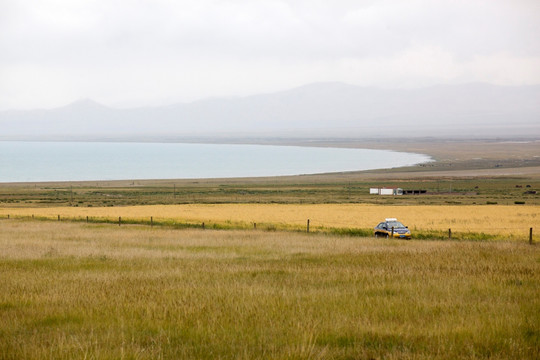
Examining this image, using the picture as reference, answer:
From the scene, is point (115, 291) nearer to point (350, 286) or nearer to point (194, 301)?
point (194, 301)

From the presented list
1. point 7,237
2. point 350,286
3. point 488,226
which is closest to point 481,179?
point 488,226

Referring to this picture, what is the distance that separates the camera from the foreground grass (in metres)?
8.40

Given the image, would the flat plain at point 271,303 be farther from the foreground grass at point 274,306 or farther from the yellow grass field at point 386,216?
the yellow grass field at point 386,216

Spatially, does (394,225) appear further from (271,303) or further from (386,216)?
(386,216)

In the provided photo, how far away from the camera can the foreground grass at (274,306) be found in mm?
8398

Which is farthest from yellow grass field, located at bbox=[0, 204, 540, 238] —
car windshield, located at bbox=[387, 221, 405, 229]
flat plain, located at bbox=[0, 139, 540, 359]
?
flat plain, located at bbox=[0, 139, 540, 359]

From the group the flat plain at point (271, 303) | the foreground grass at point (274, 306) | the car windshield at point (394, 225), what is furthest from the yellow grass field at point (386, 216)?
the foreground grass at point (274, 306)

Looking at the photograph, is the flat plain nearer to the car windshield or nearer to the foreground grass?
the foreground grass

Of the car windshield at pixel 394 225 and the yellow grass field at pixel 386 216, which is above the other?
the car windshield at pixel 394 225

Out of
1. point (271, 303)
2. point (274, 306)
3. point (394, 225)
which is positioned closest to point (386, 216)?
point (394, 225)

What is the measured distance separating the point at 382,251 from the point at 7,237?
20.1 metres

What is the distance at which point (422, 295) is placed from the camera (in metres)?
12.1

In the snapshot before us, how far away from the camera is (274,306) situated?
36.1 ft

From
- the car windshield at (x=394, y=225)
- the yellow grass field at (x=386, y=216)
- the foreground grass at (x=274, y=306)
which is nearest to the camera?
the foreground grass at (x=274, y=306)
